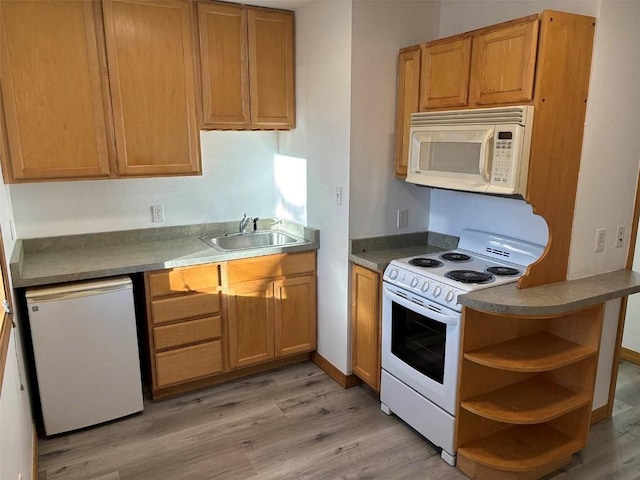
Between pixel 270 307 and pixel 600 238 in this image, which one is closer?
pixel 600 238

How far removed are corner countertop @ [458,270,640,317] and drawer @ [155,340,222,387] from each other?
165 centimetres

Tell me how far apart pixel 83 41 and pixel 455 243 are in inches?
96.5

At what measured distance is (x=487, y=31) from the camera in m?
2.19

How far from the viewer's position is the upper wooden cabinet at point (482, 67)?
6.67 ft

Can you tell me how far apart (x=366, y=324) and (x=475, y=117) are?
4.44 feet

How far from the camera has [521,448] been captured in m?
2.28

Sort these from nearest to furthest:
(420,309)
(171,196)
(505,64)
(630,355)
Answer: (505,64) → (420,309) → (171,196) → (630,355)

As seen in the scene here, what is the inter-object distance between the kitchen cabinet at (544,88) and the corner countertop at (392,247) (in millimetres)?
776

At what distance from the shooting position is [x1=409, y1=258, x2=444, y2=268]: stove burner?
8.31 feet

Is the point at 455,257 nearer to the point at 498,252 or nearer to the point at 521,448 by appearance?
the point at 498,252

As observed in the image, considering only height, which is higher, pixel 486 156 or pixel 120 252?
pixel 486 156

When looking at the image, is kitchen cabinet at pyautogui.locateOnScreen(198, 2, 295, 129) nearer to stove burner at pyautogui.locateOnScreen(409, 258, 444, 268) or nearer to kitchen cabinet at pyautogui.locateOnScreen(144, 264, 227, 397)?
kitchen cabinet at pyautogui.locateOnScreen(144, 264, 227, 397)

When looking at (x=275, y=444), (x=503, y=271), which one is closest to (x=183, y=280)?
(x=275, y=444)

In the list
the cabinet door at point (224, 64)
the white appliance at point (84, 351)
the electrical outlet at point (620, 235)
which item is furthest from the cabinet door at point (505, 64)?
the white appliance at point (84, 351)
